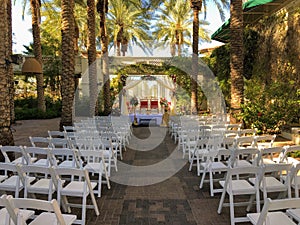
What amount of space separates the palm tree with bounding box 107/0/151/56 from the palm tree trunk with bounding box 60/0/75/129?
1553 cm

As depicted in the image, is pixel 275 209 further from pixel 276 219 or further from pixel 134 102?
pixel 134 102

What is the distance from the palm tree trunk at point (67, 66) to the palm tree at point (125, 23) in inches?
611

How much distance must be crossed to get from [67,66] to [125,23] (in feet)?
67.2

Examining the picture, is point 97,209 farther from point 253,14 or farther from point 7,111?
point 253,14

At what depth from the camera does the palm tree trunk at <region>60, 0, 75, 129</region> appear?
33.7 ft

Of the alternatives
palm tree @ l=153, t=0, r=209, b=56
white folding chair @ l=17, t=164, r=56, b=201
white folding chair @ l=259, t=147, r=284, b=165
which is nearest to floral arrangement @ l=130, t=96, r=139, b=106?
palm tree @ l=153, t=0, r=209, b=56

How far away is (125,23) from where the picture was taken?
29.5m

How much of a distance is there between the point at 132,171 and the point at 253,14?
41.2 ft

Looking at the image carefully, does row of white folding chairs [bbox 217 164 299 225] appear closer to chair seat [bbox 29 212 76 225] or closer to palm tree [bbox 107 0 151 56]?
chair seat [bbox 29 212 76 225]

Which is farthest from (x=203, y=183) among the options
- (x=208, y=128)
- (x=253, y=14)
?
(x=253, y=14)

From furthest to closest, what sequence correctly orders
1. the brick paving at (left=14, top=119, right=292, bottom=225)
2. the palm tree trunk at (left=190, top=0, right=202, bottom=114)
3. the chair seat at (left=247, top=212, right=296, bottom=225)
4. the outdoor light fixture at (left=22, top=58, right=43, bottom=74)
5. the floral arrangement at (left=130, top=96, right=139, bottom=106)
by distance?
the floral arrangement at (left=130, top=96, right=139, bottom=106) < the palm tree trunk at (left=190, top=0, right=202, bottom=114) < the outdoor light fixture at (left=22, top=58, right=43, bottom=74) < the brick paving at (left=14, top=119, right=292, bottom=225) < the chair seat at (left=247, top=212, right=296, bottom=225)

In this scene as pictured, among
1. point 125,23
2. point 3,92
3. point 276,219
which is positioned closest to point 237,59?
point 3,92

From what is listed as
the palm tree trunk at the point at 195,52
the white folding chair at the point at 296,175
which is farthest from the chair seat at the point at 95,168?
the palm tree trunk at the point at 195,52

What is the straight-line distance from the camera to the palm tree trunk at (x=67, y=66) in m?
10.3
